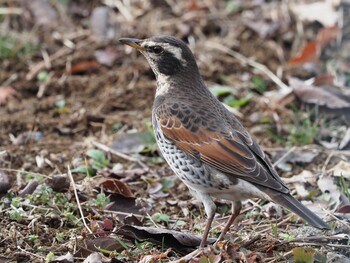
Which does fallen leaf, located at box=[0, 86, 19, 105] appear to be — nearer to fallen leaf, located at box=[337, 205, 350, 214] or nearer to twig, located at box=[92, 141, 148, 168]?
twig, located at box=[92, 141, 148, 168]

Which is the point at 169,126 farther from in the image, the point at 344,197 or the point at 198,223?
the point at 344,197

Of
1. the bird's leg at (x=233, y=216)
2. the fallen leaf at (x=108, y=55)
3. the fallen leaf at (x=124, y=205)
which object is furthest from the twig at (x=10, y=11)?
the bird's leg at (x=233, y=216)

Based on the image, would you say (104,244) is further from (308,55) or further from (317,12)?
(317,12)

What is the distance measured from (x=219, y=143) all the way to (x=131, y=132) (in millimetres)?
2439

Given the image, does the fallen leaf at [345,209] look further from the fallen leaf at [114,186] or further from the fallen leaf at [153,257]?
the fallen leaf at [114,186]

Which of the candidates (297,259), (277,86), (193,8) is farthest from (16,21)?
(297,259)

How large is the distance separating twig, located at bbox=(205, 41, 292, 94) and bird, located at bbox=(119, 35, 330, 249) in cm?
283

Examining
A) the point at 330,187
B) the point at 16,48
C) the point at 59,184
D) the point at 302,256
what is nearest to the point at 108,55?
the point at 16,48

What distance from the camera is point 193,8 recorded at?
12.3 m

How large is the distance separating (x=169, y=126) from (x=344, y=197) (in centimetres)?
176

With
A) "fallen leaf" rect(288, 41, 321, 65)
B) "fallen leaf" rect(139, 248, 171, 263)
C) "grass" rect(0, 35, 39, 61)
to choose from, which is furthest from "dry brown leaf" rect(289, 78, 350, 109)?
"fallen leaf" rect(139, 248, 171, 263)

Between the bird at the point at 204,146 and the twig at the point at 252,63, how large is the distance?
2828 mm

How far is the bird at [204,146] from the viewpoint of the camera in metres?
6.25

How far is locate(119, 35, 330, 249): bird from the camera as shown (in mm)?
6254
